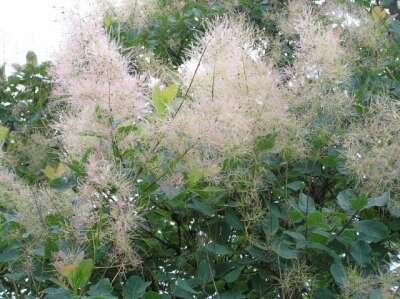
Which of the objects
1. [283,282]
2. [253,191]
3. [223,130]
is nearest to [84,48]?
[223,130]

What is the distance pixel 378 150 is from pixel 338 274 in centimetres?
38

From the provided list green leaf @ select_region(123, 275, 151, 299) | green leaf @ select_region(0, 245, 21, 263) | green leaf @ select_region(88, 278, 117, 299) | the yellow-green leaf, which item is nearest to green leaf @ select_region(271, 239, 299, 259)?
green leaf @ select_region(123, 275, 151, 299)

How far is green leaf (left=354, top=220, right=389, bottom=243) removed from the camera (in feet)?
6.37

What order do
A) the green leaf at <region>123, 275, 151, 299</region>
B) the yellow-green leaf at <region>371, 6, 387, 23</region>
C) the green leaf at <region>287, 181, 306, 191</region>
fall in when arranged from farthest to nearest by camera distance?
the yellow-green leaf at <region>371, 6, 387, 23</region>, the green leaf at <region>287, 181, 306, 191</region>, the green leaf at <region>123, 275, 151, 299</region>

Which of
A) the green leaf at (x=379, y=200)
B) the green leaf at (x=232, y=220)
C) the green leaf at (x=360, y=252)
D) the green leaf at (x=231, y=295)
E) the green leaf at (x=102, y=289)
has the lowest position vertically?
the green leaf at (x=102, y=289)

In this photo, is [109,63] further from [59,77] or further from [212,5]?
[212,5]

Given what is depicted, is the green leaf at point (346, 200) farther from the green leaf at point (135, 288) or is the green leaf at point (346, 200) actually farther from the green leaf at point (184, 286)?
the green leaf at point (135, 288)

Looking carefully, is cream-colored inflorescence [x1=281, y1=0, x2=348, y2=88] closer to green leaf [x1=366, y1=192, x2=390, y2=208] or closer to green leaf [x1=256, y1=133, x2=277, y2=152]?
green leaf [x1=256, y1=133, x2=277, y2=152]

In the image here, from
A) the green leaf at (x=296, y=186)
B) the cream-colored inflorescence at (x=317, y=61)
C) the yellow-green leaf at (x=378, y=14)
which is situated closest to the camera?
the green leaf at (x=296, y=186)

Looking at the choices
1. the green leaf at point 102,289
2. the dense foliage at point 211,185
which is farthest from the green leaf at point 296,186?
the green leaf at point 102,289

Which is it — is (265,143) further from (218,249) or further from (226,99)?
(218,249)

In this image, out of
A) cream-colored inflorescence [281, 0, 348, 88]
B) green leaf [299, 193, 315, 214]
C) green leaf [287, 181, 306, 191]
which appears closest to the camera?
green leaf [299, 193, 315, 214]

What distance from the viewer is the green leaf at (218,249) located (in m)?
1.96

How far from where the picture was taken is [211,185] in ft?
6.76
